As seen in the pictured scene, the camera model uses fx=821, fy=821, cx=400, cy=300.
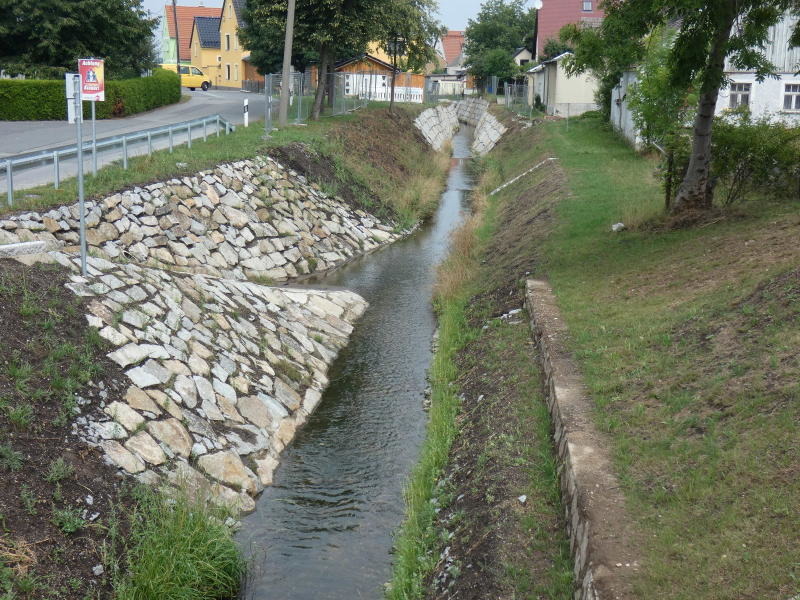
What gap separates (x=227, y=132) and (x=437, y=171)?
10830 mm

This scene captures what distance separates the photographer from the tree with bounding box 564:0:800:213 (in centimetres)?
1395

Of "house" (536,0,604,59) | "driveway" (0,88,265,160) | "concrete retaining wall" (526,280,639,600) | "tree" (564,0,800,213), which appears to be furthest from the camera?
"house" (536,0,604,59)

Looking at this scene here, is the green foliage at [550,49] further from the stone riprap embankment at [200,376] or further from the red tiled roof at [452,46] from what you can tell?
the red tiled roof at [452,46]

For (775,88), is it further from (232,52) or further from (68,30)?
(232,52)

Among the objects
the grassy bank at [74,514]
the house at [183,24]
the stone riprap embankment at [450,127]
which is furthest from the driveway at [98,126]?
the house at [183,24]

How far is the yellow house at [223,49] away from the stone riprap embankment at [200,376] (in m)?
63.4

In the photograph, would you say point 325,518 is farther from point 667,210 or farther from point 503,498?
point 667,210

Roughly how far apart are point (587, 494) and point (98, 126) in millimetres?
25494

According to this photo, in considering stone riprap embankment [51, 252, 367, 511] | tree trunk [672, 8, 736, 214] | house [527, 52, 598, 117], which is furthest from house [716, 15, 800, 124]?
stone riprap embankment [51, 252, 367, 511]

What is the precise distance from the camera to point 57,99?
2966 cm

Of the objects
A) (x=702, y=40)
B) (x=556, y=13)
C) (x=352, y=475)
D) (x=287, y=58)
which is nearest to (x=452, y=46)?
(x=556, y=13)

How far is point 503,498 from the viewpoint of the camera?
817 cm

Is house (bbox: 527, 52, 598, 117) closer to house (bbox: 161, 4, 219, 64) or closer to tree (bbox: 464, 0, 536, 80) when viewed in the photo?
tree (bbox: 464, 0, 536, 80)

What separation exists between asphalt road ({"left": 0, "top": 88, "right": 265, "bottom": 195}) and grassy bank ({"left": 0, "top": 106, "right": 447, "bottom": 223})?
31.3 inches
